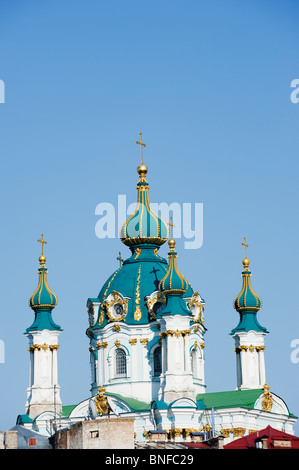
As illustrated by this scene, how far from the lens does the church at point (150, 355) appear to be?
217 ft

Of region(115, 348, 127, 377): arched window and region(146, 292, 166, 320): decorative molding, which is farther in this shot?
region(115, 348, 127, 377): arched window

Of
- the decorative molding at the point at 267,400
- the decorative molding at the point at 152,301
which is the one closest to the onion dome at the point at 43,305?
the decorative molding at the point at 152,301

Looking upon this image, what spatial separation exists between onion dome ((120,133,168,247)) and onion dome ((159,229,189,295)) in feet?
12.1

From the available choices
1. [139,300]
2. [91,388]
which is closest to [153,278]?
[139,300]

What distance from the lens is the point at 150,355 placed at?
69188 millimetres

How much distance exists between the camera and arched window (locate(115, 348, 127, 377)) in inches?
2744

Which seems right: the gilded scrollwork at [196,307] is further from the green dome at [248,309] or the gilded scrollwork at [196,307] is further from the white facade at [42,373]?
the white facade at [42,373]

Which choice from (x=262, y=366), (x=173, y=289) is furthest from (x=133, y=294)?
(x=262, y=366)

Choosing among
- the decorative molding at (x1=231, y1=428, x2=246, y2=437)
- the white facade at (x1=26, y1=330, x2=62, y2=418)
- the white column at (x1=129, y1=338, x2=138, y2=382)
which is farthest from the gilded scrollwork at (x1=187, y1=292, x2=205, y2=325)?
the white facade at (x1=26, y1=330, x2=62, y2=418)

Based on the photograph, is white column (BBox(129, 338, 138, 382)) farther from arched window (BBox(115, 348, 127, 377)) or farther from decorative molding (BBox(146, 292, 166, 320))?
decorative molding (BBox(146, 292, 166, 320))

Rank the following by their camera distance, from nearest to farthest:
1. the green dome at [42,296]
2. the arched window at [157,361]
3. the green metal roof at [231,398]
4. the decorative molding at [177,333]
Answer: the decorative molding at [177,333] < the green metal roof at [231,398] < the arched window at [157,361] < the green dome at [42,296]

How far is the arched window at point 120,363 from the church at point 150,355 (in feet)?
0.15
